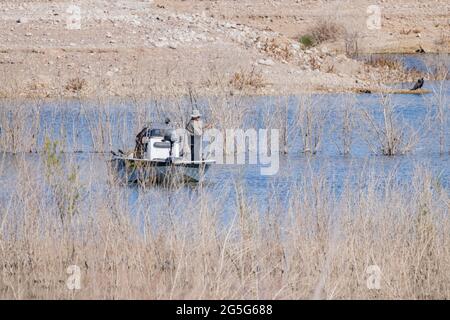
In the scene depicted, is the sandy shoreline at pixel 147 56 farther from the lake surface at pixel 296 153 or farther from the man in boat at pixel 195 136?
the man in boat at pixel 195 136

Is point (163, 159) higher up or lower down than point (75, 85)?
lower down

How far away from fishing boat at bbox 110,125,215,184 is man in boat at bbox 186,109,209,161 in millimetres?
16

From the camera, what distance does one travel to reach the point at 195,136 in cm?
1653

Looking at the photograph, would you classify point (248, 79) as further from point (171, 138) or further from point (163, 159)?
point (163, 159)

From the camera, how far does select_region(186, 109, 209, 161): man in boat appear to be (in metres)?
16.2

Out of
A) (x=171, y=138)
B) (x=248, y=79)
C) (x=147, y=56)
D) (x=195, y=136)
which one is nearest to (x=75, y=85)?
(x=147, y=56)

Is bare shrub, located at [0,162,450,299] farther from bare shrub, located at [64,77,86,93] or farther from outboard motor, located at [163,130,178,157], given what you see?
bare shrub, located at [64,77,86,93]

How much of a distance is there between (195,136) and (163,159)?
1.01 m

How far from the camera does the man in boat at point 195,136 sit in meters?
16.2

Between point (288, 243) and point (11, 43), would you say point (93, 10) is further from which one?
point (288, 243)

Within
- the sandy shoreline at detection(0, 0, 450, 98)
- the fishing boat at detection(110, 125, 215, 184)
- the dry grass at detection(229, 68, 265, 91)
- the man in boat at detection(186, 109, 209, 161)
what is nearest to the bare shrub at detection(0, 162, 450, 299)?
the fishing boat at detection(110, 125, 215, 184)

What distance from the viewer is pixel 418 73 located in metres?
38.7
